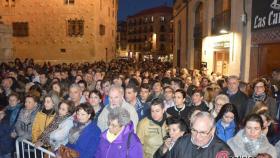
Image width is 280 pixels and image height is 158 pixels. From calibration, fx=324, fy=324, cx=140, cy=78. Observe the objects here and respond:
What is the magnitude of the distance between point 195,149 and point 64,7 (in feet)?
96.6

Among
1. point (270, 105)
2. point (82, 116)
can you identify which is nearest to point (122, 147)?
point (82, 116)

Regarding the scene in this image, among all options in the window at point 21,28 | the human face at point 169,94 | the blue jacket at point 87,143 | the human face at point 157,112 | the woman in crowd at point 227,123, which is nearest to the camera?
the blue jacket at point 87,143

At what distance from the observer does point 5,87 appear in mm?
9172

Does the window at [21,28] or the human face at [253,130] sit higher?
the window at [21,28]

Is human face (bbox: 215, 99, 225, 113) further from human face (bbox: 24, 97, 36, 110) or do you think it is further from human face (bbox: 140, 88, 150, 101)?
human face (bbox: 24, 97, 36, 110)

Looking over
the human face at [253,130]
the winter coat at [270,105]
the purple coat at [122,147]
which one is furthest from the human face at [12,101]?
the winter coat at [270,105]

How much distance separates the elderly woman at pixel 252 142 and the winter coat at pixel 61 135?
2625 millimetres

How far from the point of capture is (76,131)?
501cm

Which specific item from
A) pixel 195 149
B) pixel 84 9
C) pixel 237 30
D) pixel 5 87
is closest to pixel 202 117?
pixel 195 149

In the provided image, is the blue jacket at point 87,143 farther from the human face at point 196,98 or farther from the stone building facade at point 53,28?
the stone building facade at point 53,28

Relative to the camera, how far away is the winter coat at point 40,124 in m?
5.66

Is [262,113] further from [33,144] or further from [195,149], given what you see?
[33,144]

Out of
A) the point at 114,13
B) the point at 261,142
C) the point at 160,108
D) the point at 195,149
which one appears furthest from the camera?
the point at 114,13

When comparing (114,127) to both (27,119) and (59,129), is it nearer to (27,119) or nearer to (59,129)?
(59,129)
